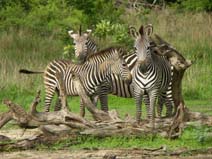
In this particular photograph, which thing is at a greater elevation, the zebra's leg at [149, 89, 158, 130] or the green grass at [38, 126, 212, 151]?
the zebra's leg at [149, 89, 158, 130]

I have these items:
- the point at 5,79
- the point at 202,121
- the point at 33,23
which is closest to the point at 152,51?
the point at 202,121

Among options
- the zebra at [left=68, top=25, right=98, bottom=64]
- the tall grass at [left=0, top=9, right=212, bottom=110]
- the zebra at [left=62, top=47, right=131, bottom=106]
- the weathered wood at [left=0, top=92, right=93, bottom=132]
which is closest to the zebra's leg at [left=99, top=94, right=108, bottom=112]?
the zebra at [left=62, top=47, right=131, bottom=106]

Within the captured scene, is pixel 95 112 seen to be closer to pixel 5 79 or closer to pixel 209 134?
pixel 209 134

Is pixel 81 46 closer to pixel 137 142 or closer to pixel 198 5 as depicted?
pixel 137 142

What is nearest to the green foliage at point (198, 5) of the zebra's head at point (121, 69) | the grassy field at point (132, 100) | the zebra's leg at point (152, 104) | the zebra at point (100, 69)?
the grassy field at point (132, 100)

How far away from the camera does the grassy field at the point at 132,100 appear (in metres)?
14.9

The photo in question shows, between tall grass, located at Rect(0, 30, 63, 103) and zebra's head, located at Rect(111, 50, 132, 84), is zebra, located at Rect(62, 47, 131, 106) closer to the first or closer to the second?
zebra's head, located at Rect(111, 50, 132, 84)

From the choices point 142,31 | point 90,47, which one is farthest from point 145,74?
point 90,47

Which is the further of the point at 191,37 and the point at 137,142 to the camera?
the point at 191,37

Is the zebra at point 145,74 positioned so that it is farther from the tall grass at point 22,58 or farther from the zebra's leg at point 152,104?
the tall grass at point 22,58

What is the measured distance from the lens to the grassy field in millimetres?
14875

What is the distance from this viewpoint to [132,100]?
23750 mm

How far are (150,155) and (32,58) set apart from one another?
15020 mm

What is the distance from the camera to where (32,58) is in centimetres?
2802
